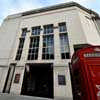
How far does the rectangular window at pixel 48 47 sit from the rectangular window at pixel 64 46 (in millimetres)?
1284

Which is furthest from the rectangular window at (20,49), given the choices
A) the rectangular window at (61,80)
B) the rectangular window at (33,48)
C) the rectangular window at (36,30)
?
the rectangular window at (61,80)

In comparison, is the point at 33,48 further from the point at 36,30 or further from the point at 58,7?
the point at 58,7

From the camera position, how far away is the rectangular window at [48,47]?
28.0 feet

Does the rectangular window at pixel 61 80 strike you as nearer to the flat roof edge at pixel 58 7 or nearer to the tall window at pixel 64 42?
the tall window at pixel 64 42

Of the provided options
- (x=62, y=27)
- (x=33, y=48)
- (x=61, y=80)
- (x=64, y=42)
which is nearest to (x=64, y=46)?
(x=64, y=42)

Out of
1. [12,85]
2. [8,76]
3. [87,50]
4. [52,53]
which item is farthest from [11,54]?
[87,50]

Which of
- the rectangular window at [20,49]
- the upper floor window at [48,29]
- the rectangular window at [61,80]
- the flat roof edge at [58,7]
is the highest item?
the flat roof edge at [58,7]

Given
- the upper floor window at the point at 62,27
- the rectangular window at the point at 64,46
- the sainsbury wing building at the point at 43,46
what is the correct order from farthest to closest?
the upper floor window at the point at 62,27, the rectangular window at the point at 64,46, the sainsbury wing building at the point at 43,46

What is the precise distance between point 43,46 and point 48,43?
0.83m

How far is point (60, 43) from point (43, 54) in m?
2.73

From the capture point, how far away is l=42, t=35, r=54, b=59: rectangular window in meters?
8.55

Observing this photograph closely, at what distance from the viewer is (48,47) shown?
30.1ft

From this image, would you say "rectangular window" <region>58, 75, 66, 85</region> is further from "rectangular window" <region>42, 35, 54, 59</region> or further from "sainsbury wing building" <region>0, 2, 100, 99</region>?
"rectangular window" <region>42, 35, 54, 59</region>

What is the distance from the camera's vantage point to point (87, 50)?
2709 millimetres
